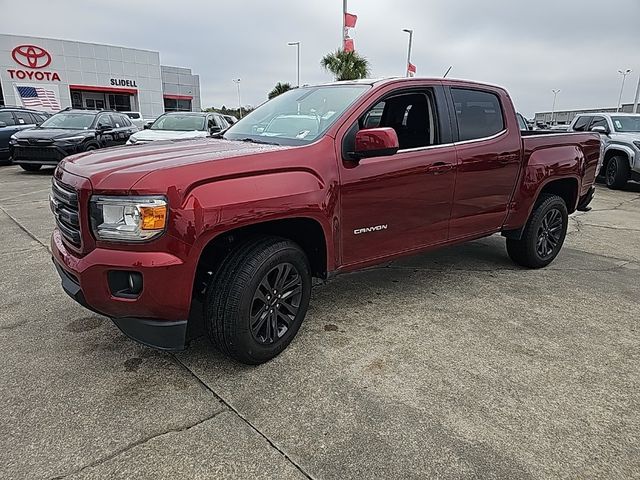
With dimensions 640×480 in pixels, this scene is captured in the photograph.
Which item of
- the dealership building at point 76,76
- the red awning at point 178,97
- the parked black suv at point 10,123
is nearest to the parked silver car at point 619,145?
the parked black suv at point 10,123

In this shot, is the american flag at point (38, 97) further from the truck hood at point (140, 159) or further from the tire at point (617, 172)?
the truck hood at point (140, 159)

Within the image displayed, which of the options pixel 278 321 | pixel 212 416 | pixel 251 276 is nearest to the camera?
pixel 212 416

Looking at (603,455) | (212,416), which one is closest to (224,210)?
(212,416)

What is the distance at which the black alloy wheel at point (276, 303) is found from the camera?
111 inches

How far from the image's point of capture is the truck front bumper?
7.84ft

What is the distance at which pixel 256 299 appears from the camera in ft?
9.21

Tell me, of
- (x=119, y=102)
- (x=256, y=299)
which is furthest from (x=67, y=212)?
(x=119, y=102)

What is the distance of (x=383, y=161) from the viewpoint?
11.0 ft

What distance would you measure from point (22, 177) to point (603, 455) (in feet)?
41.6

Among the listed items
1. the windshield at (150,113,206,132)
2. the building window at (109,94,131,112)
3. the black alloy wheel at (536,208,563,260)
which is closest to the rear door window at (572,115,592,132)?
the black alloy wheel at (536,208,563,260)

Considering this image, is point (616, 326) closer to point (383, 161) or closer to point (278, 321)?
point (383, 161)

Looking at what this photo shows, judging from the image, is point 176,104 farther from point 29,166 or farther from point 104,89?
point 29,166

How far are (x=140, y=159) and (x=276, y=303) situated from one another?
1.17 metres

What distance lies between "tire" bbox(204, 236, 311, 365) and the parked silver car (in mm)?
10529
